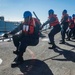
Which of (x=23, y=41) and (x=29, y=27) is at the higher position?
(x=29, y=27)

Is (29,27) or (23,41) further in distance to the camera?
(29,27)

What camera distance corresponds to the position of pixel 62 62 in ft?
26.2

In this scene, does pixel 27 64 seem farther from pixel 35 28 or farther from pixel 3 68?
pixel 35 28

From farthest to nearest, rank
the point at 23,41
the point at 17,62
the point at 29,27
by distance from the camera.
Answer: the point at 29,27 < the point at 23,41 < the point at 17,62

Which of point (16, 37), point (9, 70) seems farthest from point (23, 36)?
point (9, 70)

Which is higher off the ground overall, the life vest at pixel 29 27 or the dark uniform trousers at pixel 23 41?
the life vest at pixel 29 27

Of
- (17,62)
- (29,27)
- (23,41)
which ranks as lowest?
(17,62)

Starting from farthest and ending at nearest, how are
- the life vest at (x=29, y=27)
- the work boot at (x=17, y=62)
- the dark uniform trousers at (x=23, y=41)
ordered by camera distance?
the life vest at (x=29, y=27), the dark uniform trousers at (x=23, y=41), the work boot at (x=17, y=62)

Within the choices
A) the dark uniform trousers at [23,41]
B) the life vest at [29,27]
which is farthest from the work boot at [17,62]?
the life vest at [29,27]

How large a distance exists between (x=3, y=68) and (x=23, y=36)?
167cm

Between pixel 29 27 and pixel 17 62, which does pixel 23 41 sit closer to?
pixel 29 27

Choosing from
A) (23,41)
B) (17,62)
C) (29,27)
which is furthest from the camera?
(29,27)

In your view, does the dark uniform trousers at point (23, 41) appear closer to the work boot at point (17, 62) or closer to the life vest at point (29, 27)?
the work boot at point (17, 62)

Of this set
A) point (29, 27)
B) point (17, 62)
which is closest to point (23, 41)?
point (29, 27)
